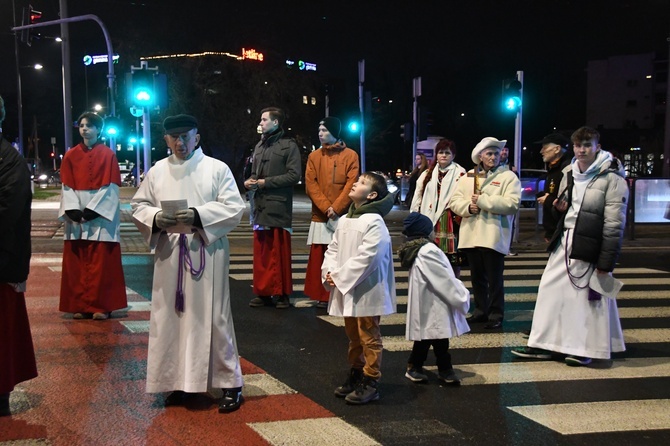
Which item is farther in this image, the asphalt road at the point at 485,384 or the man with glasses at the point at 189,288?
the man with glasses at the point at 189,288

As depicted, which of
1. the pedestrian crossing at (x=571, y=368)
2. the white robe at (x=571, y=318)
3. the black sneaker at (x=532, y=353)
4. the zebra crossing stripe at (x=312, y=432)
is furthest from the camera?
the black sneaker at (x=532, y=353)

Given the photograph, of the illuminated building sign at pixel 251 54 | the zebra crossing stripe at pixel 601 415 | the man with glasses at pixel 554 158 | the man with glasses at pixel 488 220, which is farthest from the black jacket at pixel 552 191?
the illuminated building sign at pixel 251 54

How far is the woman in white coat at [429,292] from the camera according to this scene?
18.1 feet

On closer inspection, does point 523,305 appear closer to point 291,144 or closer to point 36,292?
point 291,144

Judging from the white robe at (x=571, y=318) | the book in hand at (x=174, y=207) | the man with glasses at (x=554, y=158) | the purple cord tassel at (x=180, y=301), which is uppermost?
the man with glasses at (x=554, y=158)

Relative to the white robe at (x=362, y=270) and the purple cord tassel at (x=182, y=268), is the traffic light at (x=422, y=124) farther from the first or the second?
the purple cord tassel at (x=182, y=268)

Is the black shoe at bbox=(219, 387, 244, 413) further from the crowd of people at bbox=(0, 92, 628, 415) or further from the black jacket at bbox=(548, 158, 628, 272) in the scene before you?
the black jacket at bbox=(548, 158, 628, 272)

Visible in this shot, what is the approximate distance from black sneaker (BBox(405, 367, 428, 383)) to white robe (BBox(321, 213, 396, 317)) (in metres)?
0.79

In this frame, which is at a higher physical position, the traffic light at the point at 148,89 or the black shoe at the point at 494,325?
the traffic light at the point at 148,89

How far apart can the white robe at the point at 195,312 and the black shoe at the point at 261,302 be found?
3.89 metres

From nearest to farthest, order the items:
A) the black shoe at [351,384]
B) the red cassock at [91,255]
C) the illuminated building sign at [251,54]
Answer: the black shoe at [351,384]
the red cassock at [91,255]
the illuminated building sign at [251,54]

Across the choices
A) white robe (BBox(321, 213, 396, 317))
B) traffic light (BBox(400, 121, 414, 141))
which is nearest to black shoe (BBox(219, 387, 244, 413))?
white robe (BBox(321, 213, 396, 317))

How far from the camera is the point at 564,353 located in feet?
21.3

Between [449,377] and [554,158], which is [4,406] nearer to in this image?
[449,377]
